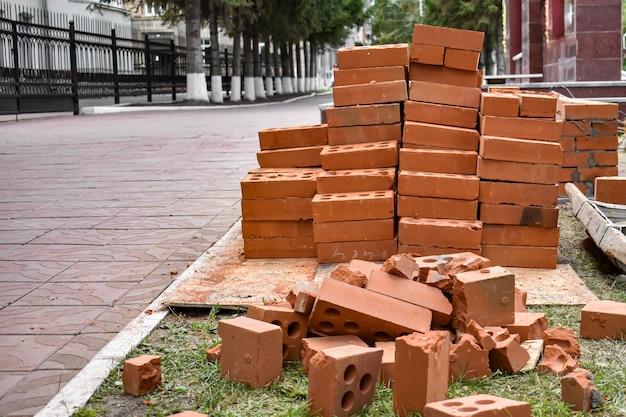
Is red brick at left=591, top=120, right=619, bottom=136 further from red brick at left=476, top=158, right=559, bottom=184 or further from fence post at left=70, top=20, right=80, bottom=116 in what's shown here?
fence post at left=70, top=20, right=80, bottom=116

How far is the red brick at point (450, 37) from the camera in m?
7.13

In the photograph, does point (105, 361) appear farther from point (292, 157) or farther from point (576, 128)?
point (576, 128)

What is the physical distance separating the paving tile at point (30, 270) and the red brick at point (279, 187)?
1574 millimetres

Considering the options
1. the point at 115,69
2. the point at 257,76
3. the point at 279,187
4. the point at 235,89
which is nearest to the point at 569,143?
the point at 279,187

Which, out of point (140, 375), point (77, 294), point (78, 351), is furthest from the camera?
point (77, 294)

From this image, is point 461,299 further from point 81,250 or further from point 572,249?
point 81,250

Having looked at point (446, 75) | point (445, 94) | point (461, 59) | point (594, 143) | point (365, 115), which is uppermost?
point (461, 59)

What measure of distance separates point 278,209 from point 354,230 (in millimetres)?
782

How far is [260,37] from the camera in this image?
43.4 m

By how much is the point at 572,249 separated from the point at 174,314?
364cm

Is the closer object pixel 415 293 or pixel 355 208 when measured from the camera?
pixel 415 293

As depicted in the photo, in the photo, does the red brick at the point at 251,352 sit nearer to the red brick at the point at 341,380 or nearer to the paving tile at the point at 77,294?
the red brick at the point at 341,380

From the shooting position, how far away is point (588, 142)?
9195 millimetres

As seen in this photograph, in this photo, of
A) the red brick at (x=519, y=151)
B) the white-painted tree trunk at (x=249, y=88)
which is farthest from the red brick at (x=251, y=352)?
the white-painted tree trunk at (x=249, y=88)
